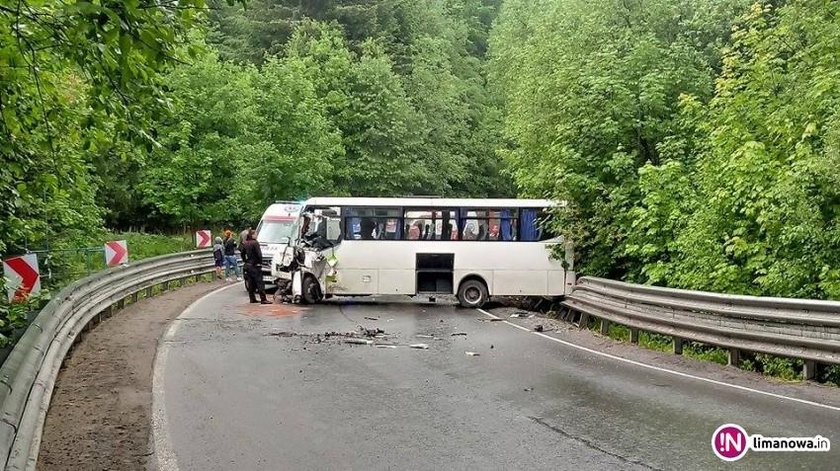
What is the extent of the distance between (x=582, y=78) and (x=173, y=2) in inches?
576

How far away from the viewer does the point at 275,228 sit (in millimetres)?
25297

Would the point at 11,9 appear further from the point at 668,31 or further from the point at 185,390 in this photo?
the point at 668,31

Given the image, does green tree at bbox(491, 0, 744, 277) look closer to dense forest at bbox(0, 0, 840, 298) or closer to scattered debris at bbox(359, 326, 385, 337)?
dense forest at bbox(0, 0, 840, 298)

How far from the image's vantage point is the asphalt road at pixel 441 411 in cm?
628

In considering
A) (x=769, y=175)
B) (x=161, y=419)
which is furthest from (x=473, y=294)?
(x=161, y=419)

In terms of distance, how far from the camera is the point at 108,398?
858cm

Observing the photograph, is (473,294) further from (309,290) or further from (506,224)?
(309,290)

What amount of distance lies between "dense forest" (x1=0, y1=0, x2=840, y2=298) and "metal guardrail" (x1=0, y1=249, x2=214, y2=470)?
4.50 feet

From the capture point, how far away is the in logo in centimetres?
630

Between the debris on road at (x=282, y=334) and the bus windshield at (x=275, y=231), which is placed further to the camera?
the bus windshield at (x=275, y=231)

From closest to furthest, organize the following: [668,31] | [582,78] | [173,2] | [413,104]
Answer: [173,2] < [582,78] < [668,31] < [413,104]

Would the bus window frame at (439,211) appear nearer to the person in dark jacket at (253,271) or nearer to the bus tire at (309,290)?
the bus tire at (309,290)

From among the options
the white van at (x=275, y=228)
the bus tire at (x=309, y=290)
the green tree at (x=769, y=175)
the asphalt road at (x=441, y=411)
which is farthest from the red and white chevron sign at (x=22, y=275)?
the green tree at (x=769, y=175)

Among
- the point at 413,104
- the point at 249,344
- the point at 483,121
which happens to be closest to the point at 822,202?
the point at 249,344
